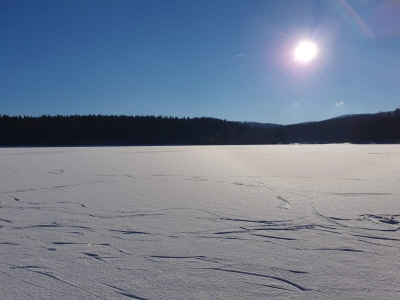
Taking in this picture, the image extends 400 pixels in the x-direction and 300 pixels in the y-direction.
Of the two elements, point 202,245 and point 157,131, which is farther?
point 157,131

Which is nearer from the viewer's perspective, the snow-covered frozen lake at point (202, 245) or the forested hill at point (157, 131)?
the snow-covered frozen lake at point (202, 245)

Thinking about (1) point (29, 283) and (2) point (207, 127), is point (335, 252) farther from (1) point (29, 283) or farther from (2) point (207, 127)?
(2) point (207, 127)

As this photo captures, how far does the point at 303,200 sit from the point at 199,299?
2597 millimetres

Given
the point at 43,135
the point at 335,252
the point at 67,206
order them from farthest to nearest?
1. the point at 43,135
2. the point at 67,206
3. the point at 335,252

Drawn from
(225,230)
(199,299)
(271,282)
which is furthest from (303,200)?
(199,299)

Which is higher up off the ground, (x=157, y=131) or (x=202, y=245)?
(x=157, y=131)

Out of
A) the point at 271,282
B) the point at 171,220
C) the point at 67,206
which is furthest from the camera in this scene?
the point at 67,206

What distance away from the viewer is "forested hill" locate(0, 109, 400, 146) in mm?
39403

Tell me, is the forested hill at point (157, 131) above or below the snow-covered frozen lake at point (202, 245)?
above

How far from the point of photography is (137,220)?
307 centimetres

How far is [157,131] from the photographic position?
5238cm

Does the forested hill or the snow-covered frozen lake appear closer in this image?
the snow-covered frozen lake

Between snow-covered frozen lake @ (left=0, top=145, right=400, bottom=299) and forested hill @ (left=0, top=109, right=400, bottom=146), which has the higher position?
forested hill @ (left=0, top=109, right=400, bottom=146)

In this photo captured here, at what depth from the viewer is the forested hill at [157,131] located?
39403 millimetres
